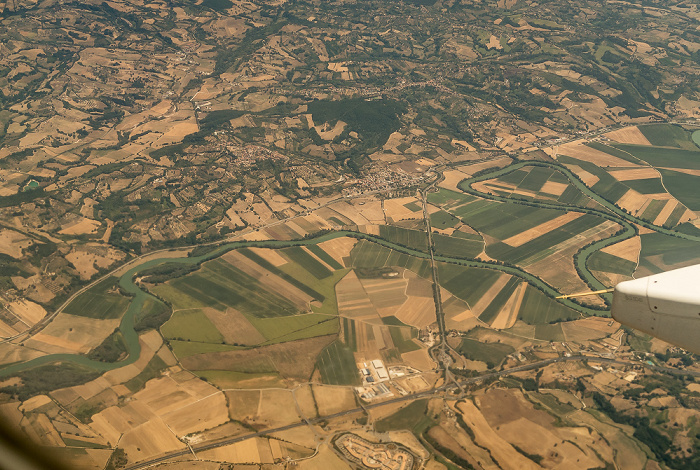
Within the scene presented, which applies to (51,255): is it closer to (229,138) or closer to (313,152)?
(229,138)

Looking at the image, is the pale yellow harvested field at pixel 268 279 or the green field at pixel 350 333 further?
the pale yellow harvested field at pixel 268 279

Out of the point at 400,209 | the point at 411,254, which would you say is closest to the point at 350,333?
the point at 411,254

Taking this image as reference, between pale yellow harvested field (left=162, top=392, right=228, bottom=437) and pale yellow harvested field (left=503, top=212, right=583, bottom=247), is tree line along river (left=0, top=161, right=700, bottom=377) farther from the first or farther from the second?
pale yellow harvested field (left=162, top=392, right=228, bottom=437)

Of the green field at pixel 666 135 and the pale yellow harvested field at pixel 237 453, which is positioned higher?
the green field at pixel 666 135

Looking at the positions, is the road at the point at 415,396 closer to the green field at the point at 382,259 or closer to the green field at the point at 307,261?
the green field at the point at 382,259

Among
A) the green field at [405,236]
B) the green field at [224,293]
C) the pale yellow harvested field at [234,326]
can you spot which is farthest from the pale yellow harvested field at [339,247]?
the pale yellow harvested field at [234,326]

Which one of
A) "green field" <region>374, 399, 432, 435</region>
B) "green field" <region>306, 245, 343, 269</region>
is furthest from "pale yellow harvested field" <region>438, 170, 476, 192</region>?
"green field" <region>374, 399, 432, 435</region>
